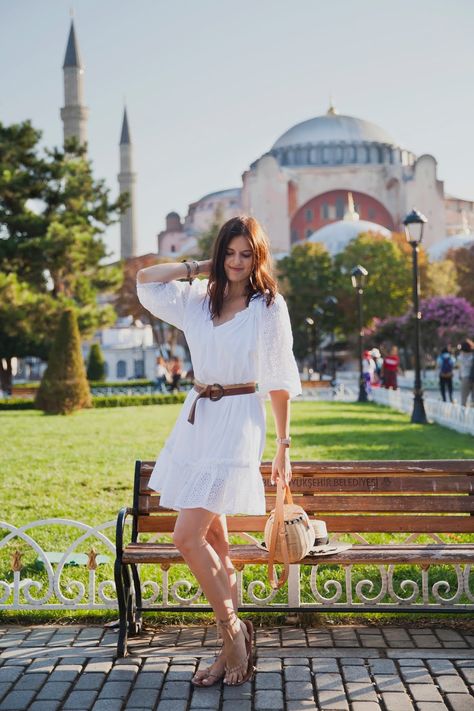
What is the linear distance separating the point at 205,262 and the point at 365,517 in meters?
1.32

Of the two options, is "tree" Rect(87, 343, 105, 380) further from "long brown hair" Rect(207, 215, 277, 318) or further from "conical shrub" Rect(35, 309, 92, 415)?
"long brown hair" Rect(207, 215, 277, 318)

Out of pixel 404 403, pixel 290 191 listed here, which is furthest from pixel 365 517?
pixel 290 191

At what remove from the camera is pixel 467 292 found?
4588cm

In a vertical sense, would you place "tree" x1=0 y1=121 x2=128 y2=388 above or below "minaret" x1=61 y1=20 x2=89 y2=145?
below

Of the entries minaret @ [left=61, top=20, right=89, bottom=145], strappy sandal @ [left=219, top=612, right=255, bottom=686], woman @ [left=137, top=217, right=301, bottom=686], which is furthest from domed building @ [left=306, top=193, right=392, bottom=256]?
strappy sandal @ [left=219, top=612, right=255, bottom=686]

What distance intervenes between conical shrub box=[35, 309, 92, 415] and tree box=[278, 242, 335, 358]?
75.6 feet

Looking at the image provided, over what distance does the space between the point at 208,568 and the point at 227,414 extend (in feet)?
1.78

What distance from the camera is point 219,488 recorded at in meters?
3.12

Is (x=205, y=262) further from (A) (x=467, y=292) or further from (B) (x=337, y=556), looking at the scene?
(A) (x=467, y=292)

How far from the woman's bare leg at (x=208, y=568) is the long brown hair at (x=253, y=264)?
0.75 m

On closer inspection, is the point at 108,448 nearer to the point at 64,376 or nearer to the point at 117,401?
the point at 64,376

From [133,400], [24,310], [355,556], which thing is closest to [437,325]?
[133,400]

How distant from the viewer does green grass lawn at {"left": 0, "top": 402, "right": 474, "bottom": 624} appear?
677cm

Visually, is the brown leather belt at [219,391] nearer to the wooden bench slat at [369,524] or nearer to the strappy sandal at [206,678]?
the wooden bench slat at [369,524]
